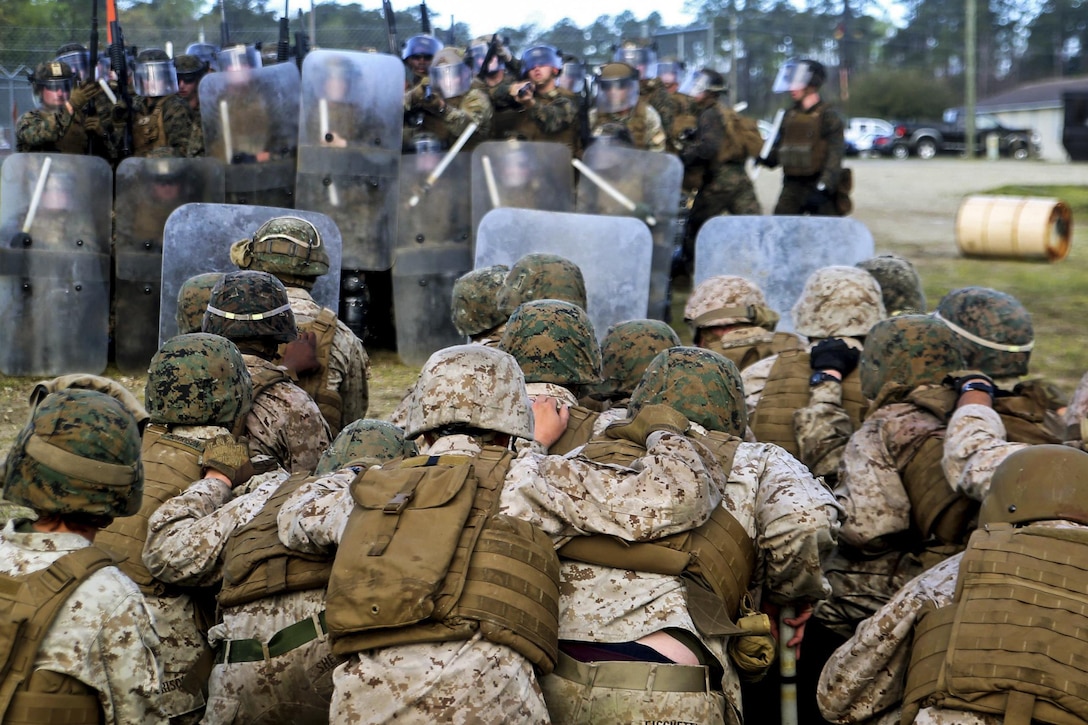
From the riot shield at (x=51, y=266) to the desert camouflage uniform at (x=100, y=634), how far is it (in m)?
5.56

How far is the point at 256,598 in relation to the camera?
10.7 feet

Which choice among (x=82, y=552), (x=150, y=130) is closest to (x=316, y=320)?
(x=82, y=552)

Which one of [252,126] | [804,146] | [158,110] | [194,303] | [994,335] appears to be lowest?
[994,335]

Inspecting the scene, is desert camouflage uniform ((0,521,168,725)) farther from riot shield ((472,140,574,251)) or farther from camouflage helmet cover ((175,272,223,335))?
riot shield ((472,140,574,251))

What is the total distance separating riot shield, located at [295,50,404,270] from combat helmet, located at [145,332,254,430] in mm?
4375

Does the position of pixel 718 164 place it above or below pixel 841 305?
above

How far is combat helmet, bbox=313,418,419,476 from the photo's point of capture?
3.51 meters

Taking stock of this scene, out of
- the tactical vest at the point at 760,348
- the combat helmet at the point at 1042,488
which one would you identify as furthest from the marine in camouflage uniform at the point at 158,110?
the combat helmet at the point at 1042,488

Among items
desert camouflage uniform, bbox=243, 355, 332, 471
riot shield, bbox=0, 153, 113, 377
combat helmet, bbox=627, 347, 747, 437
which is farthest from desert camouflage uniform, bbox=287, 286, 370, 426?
riot shield, bbox=0, 153, 113, 377

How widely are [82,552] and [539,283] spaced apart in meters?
3.13

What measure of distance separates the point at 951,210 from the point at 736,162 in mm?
7372

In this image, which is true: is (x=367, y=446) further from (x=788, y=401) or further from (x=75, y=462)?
(x=788, y=401)

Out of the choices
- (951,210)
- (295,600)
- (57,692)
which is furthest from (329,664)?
(951,210)

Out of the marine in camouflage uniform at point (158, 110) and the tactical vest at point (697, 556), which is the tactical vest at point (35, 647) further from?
the marine in camouflage uniform at point (158, 110)
